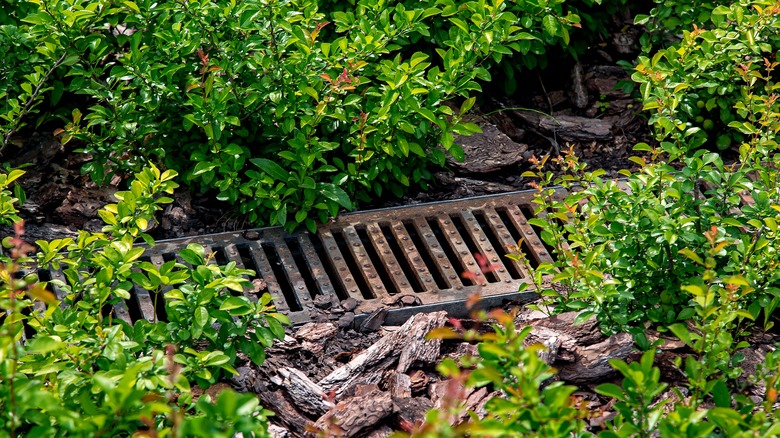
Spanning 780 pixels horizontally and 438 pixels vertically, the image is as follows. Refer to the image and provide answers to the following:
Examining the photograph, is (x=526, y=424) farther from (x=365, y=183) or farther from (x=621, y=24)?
(x=621, y=24)

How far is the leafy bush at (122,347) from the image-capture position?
7.32 ft

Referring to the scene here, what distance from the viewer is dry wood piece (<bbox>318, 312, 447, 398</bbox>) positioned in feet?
10.6

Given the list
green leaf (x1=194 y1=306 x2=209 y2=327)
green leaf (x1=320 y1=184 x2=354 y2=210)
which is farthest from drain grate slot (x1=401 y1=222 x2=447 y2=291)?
green leaf (x1=194 y1=306 x2=209 y2=327)

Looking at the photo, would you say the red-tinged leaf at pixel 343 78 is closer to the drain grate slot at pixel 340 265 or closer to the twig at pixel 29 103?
the drain grate slot at pixel 340 265

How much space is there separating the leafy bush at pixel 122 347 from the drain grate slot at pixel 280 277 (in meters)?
0.51

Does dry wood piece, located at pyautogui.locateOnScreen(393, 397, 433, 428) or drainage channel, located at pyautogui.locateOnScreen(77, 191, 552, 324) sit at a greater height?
dry wood piece, located at pyautogui.locateOnScreen(393, 397, 433, 428)

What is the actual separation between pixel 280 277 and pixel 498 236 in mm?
877

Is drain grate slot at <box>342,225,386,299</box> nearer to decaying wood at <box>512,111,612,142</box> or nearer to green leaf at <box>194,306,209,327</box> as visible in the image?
green leaf at <box>194,306,209,327</box>

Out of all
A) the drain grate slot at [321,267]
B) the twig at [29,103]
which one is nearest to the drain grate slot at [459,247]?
the drain grate slot at [321,267]

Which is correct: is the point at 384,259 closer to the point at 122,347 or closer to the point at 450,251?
the point at 450,251

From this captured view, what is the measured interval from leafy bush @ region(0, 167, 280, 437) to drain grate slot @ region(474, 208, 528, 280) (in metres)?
1.11

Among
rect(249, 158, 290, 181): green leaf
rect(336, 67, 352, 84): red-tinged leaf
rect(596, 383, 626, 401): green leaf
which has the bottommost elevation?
rect(249, 158, 290, 181): green leaf

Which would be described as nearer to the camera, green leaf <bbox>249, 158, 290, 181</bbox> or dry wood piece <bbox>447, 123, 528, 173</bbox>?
green leaf <bbox>249, 158, 290, 181</bbox>

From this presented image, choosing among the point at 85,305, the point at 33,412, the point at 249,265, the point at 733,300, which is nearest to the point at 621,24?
the point at 249,265
